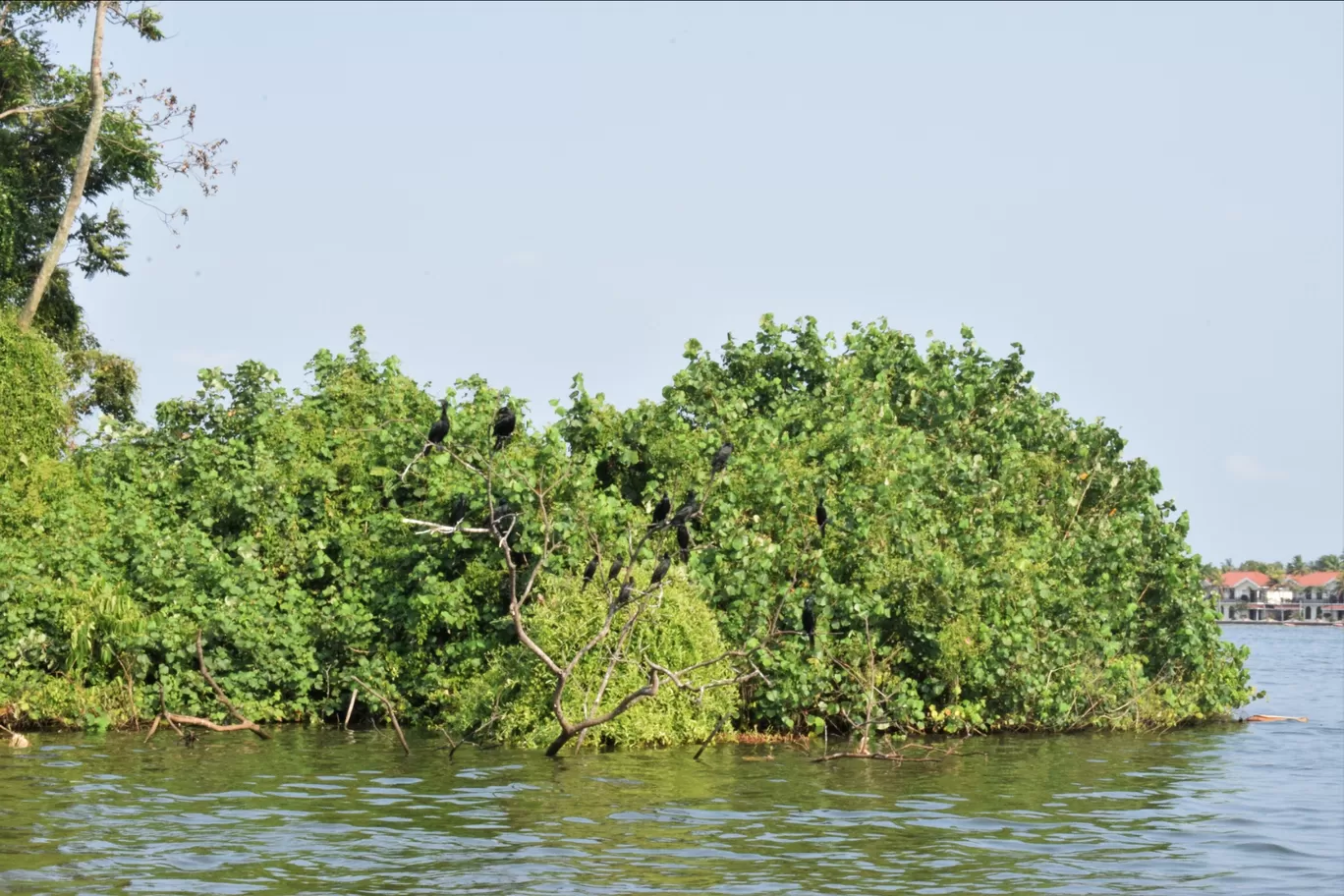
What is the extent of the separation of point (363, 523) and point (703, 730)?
5633mm

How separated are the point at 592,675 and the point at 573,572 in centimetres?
165

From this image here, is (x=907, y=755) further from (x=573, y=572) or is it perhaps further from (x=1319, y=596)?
(x=1319, y=596)

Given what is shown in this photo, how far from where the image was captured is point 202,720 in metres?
18.5

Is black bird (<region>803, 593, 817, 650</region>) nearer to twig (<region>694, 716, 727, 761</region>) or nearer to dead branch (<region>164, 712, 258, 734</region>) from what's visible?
twig (<region>694, 716, 727, 761</region>)

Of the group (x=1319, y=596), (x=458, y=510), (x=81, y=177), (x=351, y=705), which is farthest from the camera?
(x=1319, y=596)

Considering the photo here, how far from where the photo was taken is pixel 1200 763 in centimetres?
2059

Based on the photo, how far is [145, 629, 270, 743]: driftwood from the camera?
60.5 feet

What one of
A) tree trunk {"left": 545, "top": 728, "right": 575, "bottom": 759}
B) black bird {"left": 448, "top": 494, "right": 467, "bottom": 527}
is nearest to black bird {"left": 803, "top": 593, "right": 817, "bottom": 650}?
tree trunk {"left": 545, "top": 728, "right": 575, "bottom": 759}

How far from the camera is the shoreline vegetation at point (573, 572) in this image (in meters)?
18.9

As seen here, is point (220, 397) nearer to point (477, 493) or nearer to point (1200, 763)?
point (477, 493)

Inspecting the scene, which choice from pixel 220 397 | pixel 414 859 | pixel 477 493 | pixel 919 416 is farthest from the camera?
pixel 919 416

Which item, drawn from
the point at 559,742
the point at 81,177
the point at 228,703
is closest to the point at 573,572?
the point at 559,742

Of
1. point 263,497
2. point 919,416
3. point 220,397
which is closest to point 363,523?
point 263,497

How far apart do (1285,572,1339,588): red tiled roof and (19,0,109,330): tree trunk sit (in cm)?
16157
